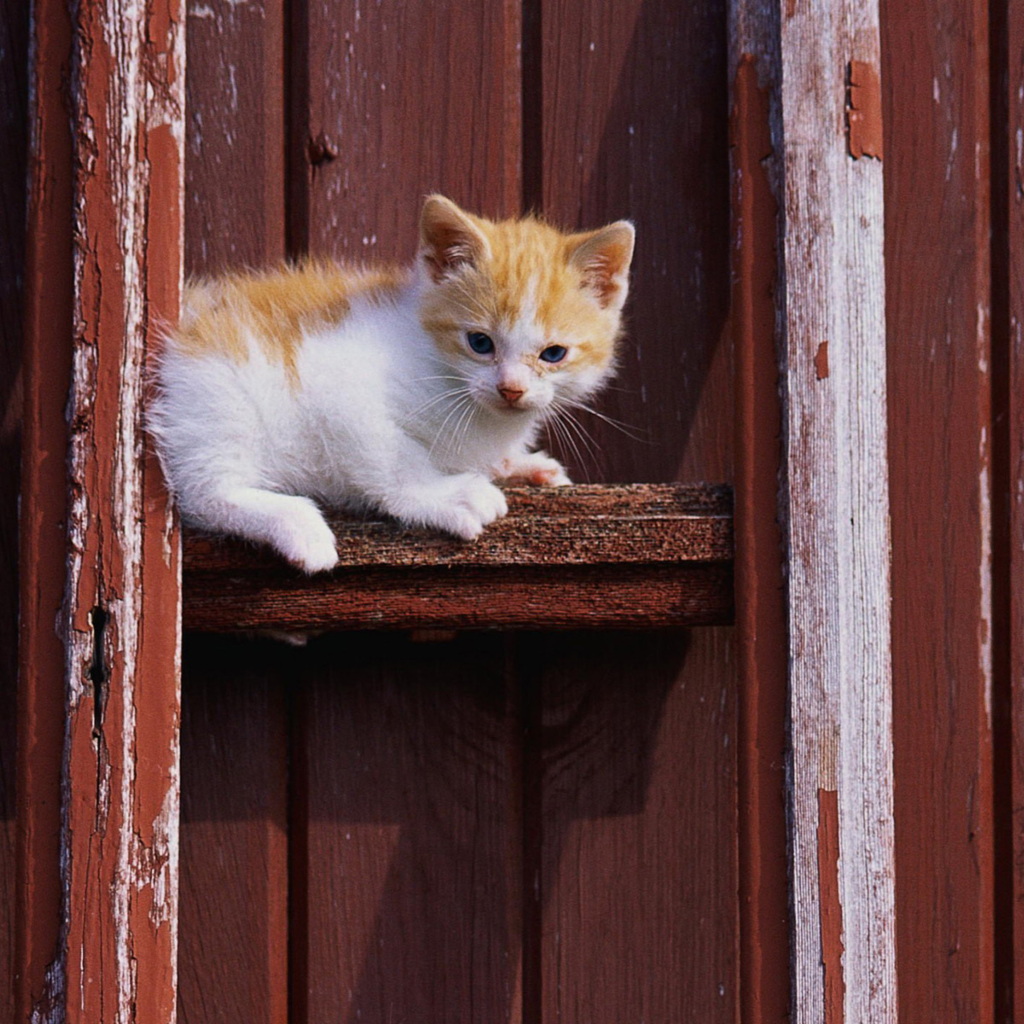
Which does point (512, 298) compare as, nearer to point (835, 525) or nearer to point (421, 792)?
point (835, 525)

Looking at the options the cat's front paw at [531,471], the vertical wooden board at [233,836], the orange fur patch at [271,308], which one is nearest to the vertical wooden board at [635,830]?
the cat's front paw at [531,471]

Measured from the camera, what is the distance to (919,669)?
43.6 inches

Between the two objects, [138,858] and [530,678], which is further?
[530,678]

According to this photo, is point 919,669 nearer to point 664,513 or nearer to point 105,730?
point 664,513

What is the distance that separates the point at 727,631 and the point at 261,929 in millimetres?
621

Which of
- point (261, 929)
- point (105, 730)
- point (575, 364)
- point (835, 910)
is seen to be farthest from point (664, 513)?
point (261, 929)

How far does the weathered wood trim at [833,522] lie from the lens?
2.70 feet

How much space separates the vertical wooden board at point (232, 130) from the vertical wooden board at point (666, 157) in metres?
0.30

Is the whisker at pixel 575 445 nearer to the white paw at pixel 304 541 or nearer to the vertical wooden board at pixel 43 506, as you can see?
the white paw at pixel 304 541

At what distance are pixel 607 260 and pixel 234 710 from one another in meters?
0.65

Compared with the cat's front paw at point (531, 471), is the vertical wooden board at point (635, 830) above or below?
below

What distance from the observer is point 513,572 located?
0.91 meters

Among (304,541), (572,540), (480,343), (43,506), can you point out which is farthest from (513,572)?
(43,506)

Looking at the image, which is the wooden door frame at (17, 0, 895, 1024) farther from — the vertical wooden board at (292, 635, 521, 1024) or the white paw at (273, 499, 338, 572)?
the vertical wooden board at (292, 635, 521, 1024)
